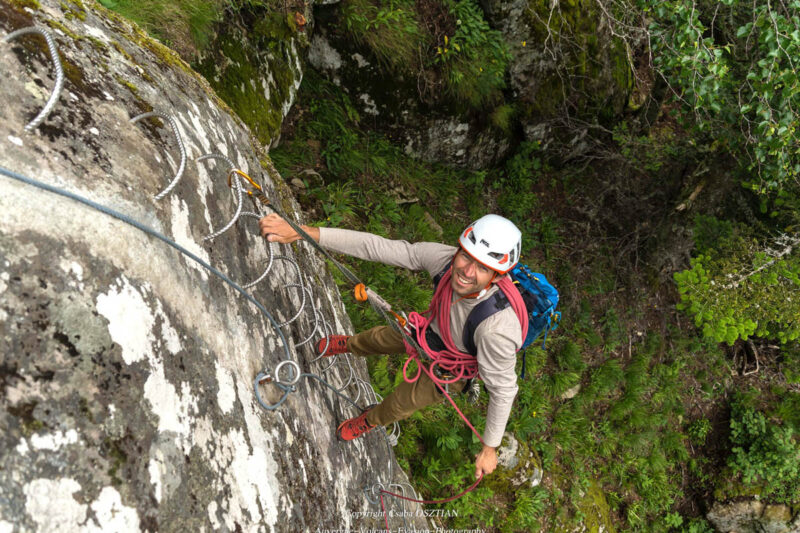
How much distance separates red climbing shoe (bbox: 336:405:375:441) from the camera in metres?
2.85

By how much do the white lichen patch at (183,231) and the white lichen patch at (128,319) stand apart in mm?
317

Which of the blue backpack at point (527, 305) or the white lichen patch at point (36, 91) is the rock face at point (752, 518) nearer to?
the blue backpack at point (527, 305)

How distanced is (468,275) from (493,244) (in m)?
0.23

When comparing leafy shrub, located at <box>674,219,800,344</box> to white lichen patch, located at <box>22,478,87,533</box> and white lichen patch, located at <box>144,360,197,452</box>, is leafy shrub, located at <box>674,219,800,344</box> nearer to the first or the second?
white lichen patch, located at <box>144,360,197,452</box>

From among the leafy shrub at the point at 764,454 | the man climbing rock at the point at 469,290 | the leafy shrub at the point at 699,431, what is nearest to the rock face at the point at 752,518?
the leafy shrub at the point at 764,454

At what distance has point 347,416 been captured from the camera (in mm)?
3145

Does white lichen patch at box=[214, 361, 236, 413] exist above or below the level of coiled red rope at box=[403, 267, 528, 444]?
above

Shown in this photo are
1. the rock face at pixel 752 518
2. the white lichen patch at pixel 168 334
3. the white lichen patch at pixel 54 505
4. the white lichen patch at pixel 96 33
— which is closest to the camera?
the white lichen patch at pixel 54 505

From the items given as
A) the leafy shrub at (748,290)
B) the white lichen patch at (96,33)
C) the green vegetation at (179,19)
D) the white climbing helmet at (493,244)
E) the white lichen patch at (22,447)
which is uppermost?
the white lichen patch at (96,33)

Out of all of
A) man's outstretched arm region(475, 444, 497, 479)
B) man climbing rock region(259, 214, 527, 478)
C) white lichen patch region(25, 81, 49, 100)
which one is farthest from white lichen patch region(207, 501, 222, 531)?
man's outstretched arm region(475, 444, 497, 479)

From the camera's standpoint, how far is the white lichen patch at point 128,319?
122 centimetres

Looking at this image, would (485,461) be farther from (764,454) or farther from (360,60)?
(764,454)

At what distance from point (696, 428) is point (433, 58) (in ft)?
26.1

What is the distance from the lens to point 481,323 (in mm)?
2590
